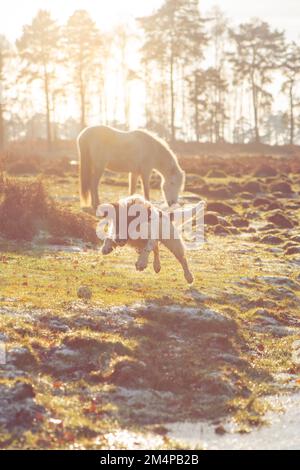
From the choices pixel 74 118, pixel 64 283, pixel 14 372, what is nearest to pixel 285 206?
pixel 64 283

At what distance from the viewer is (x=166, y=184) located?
19094 mm

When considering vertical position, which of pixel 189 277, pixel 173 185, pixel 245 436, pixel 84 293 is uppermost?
pixel 173 185

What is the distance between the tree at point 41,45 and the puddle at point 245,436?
152 ft

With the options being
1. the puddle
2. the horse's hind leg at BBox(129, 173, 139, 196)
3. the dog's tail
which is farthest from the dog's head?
the horse's hind leg at BBox(129, 173, 139, 196)

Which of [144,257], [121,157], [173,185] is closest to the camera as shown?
[144,257]

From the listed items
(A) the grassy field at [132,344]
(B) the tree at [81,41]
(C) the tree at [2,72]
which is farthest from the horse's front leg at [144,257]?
(B) the tree at [81,41]

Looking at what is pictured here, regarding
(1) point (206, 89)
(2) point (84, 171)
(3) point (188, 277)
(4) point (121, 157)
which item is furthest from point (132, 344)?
(1) point (206, 89)

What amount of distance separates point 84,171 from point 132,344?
36.2 ft

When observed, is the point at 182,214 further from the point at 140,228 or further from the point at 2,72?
the point at 2,72

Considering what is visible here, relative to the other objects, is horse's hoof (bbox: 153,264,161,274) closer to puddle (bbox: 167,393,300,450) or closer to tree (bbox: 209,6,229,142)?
puddle (bbox: 167,393,300,450)

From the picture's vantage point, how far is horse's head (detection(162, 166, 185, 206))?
62.1ft

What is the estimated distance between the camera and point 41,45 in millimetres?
52344

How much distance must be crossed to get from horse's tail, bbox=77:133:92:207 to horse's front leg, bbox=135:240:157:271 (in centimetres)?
845
